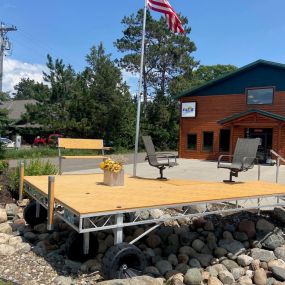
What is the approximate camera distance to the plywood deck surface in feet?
15.7

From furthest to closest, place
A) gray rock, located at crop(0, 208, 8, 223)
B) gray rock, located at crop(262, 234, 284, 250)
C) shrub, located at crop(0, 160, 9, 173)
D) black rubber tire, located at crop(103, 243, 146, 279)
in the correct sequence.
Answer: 1. shrub, located at crop(0, 160, 9, 173)
2. gray rock, located at crop(0, 208, 8, 223)
3. gray rock, located at crop(262, 234, 284, 250)
4. black rubber tire, located at crop(103, 243, 146, 279)

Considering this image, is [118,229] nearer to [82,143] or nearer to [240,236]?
[240,236]

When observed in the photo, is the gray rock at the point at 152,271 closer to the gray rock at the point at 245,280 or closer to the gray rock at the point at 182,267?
the gray rock at the point at 182,267

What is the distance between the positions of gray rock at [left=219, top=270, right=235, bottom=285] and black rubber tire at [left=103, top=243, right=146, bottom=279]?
1445 mm

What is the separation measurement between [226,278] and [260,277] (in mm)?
479

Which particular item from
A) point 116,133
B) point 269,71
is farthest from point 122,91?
point 269,71

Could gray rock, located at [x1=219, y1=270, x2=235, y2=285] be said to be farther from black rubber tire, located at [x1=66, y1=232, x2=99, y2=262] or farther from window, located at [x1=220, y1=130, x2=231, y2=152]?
window, located at [x1=220, y1=130, x2=231, y2=152]

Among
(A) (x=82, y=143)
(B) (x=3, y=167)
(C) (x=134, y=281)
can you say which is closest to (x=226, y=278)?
(C) (x=134, y=281)

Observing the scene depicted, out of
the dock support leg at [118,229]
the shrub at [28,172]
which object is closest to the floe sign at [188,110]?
the shrub at [28,172]

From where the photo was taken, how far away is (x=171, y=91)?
4534 cm

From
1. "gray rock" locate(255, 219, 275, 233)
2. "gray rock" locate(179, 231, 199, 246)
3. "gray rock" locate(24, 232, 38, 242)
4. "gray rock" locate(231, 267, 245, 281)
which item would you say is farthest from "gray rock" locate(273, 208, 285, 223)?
"gray rock" locate(24, 232, 38, 242)

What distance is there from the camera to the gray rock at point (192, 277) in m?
5.11

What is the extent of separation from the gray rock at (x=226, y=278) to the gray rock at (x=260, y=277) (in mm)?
321

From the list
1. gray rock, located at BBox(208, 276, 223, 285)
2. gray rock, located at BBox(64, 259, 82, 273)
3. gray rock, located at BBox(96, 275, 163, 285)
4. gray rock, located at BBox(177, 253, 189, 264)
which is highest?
gray rock, located at BBox(96, 275, 163, 285)
